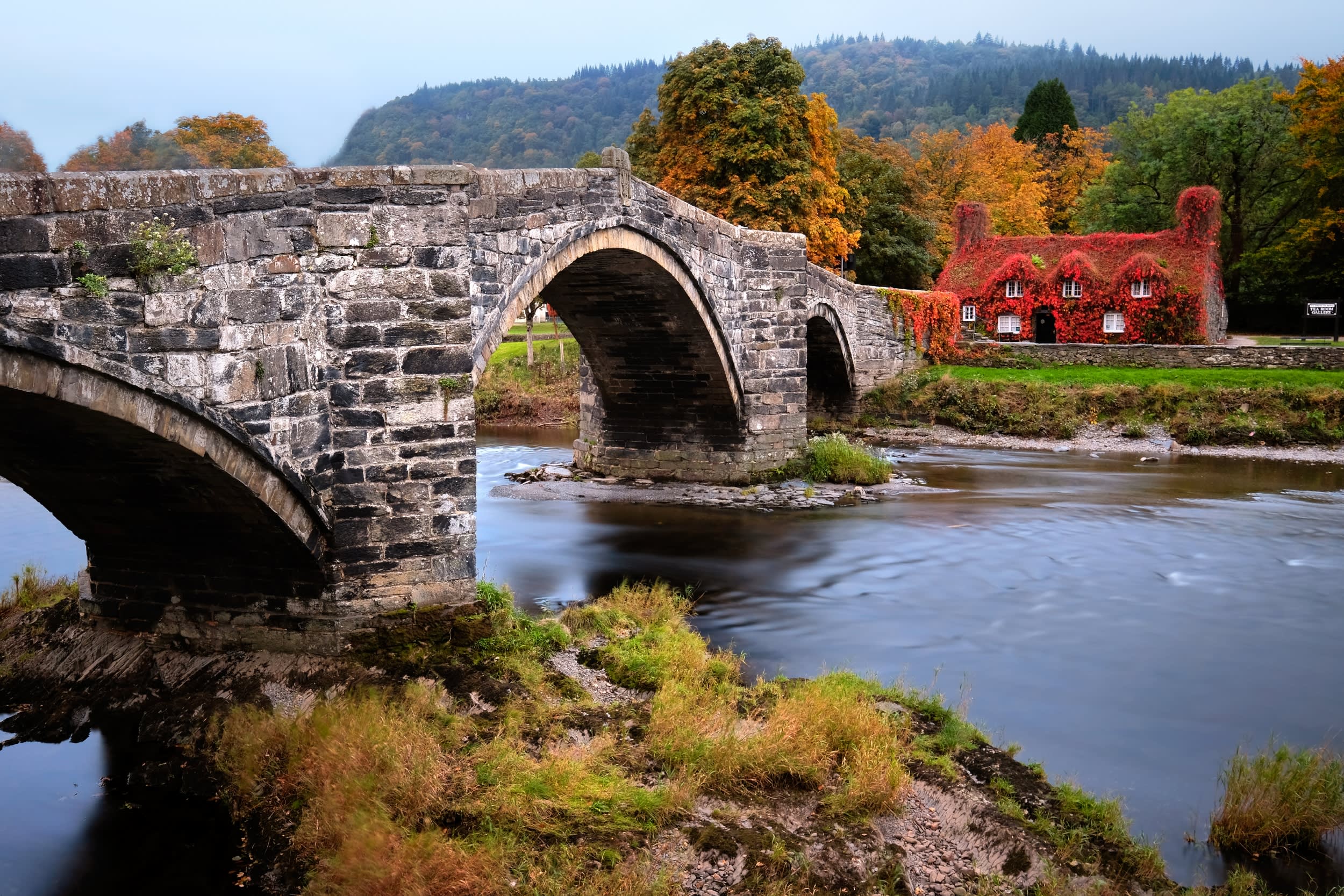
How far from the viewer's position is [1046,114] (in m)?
51.7

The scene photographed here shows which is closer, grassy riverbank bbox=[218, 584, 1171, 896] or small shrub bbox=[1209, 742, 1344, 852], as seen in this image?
grassy riverbank bbox=[218, 584, 1171, 896]

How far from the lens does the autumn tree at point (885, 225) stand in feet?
122

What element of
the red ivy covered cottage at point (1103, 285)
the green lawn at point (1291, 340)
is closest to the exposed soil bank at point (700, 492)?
the red ivy covered cottage at point (1103, 285)

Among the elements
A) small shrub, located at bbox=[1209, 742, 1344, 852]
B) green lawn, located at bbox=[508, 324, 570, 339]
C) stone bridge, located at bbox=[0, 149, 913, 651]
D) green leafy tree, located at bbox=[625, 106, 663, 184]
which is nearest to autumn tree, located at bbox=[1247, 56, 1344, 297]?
green leafy tree, located at bbox=[625, 106, 663, 184]

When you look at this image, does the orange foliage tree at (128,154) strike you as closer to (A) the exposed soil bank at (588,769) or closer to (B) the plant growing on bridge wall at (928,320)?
(A) the exposed soil bank at (588,769)

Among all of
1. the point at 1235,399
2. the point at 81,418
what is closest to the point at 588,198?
the point at 81,418

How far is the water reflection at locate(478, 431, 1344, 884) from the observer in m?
8.50

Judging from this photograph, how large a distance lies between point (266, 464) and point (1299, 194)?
Result: 121 feet

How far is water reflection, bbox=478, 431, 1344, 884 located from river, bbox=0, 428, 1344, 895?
35mm

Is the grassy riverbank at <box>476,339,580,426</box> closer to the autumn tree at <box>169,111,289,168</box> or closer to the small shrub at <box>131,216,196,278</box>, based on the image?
the autumn tree at <box>169,111,289,168</box>

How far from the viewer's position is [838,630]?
436 inches

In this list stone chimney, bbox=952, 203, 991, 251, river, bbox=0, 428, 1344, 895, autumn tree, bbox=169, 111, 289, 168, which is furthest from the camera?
stone chimney, bbox=952, 203, 991, 251

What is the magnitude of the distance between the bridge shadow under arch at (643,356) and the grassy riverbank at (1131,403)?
28.2 feet

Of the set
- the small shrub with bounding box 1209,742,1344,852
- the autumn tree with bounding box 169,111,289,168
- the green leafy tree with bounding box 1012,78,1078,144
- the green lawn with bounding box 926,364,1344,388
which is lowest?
the small shrub with bounding box 1209,742,1344,852
